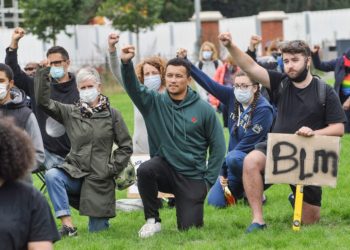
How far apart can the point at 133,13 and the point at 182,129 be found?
32.3 meters

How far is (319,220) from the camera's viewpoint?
9.64m

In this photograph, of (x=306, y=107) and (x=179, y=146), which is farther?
(x=179, y=146)

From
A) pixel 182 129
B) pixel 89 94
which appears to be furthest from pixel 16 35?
pixel 182 129

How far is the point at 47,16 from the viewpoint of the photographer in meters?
36.5

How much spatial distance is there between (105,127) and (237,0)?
54693 millimetres

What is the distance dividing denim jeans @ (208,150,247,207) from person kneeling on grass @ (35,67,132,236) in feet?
4.23

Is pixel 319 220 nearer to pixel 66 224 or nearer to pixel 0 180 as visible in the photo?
pixel 66 224

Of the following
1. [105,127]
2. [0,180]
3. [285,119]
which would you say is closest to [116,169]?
[105,127]

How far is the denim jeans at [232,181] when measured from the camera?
10.3 meters

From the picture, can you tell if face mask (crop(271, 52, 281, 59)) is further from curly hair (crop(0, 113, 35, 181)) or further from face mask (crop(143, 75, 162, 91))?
curly hair (crop(0, 113, 35, 181))

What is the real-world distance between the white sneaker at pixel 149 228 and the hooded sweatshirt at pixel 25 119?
1.21 metres

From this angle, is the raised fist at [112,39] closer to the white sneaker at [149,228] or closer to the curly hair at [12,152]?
the white sneaker at [149,228]

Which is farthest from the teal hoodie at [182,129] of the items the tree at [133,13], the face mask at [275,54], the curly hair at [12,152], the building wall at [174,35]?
the building wall at [174,35]

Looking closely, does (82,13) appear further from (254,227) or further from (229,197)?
(254,227)
